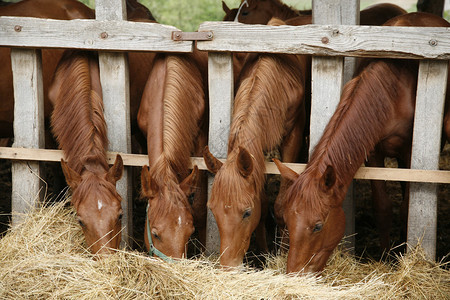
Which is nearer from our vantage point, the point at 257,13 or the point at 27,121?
the point at 27,121

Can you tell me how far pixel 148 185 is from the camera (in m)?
3.39

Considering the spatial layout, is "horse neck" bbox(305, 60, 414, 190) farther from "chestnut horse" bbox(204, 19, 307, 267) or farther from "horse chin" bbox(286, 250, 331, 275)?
"horse chin" bbox(286, 250, 331, 275)

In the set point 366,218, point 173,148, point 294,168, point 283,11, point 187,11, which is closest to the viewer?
point 173,148

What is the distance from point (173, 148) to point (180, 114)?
0.31 meters

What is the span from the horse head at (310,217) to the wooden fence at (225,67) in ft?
1.47

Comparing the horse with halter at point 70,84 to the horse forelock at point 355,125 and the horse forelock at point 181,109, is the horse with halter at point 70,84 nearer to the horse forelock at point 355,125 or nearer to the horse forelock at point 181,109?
the horse forelock at point 181,109

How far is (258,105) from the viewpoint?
3.67 m

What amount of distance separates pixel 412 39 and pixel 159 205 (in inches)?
79.8

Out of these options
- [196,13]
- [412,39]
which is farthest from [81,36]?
[196,13]

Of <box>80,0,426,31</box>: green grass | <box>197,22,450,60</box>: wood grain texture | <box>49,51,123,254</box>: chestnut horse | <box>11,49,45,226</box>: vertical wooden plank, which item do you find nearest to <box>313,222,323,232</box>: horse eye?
<box>197,22,450,60</box>: wood grain texture

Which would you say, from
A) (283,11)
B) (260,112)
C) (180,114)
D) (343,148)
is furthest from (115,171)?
(283,11)

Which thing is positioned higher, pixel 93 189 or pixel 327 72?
pixel 327 72

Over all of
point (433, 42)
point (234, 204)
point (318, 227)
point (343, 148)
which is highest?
point (433, 42)

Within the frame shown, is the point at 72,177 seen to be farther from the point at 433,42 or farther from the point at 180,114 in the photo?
the point at 433,42
